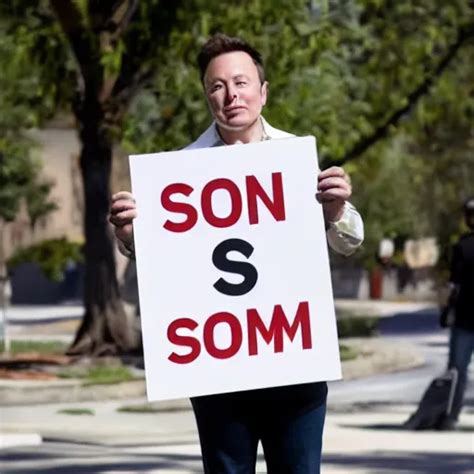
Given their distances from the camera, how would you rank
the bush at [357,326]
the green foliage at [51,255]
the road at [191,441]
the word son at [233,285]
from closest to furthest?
1. the word son at [233,285]
2. the road at [191,441]
3. the bush at [357,326]
4. the green foliage at [51,255]

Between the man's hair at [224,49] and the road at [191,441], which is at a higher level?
the man's hair at [224,49]

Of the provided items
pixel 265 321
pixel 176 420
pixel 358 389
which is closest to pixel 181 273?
pixel 265 321

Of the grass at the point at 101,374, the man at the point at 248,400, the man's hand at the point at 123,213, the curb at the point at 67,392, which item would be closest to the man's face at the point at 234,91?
the man at the point at 248,400

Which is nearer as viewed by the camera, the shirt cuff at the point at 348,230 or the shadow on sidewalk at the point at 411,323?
the shirt cuff at the point at 348,230

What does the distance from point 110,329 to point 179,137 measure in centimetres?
242

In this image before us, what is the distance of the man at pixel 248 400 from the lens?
6.23 metres

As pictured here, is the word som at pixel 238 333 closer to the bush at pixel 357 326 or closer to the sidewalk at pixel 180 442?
the sidewalk at pixel 180 442

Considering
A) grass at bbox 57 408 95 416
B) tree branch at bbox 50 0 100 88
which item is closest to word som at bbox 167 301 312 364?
grass at bbox 57 408 95 416

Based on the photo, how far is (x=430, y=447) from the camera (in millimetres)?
14367

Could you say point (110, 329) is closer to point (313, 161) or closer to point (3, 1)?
point (3, 1)

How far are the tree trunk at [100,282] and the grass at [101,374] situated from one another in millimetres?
1557

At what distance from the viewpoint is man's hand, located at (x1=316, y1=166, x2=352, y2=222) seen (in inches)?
242

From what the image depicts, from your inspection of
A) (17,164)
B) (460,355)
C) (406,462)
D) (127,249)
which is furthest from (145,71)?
(17,164)

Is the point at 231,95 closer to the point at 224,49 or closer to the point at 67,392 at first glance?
the point at 224,49
